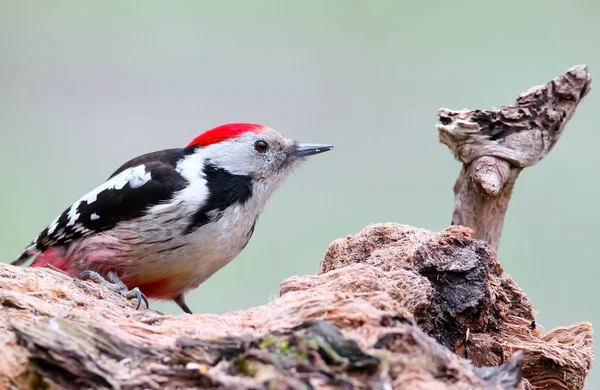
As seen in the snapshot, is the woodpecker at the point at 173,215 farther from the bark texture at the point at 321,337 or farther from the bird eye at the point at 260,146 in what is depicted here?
the bark texture at the point at 321,337

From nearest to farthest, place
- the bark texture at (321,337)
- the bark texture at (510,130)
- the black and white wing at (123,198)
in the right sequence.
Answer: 1. the bark texture at (321,337)
2. the bark texture at (510,130)
3. the black and white wing at (123,198)

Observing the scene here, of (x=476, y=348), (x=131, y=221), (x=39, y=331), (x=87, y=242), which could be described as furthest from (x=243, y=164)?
(x=39, y=331)

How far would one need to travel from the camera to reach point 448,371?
1836 mm

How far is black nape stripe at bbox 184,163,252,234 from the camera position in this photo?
3359mm

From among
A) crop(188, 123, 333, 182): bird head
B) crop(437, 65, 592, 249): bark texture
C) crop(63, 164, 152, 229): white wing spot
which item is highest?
crop(437, 65, 592, 249): bark texture

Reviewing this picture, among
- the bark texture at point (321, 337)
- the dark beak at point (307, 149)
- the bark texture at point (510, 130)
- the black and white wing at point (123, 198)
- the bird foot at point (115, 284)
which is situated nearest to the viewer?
the bark texture at point (321, 337)

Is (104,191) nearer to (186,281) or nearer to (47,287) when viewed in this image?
(186,281)

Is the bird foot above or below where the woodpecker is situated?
below

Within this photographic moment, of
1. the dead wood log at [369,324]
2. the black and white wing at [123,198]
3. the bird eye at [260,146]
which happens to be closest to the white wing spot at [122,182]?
the black and white wing at [123,198]

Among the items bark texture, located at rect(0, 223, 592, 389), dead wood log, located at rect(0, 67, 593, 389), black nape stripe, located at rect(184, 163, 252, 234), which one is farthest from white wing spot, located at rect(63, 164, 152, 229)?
bark texture, located at rect(0, 223, 592, 389)

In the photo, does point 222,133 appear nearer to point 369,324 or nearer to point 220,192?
point 220,192

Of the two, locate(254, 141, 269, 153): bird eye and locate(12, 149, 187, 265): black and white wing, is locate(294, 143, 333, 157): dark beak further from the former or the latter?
locate(12, 149, 187, 265): black and white wing

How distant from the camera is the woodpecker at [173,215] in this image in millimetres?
3355

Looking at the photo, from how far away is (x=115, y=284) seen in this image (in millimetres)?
3338
